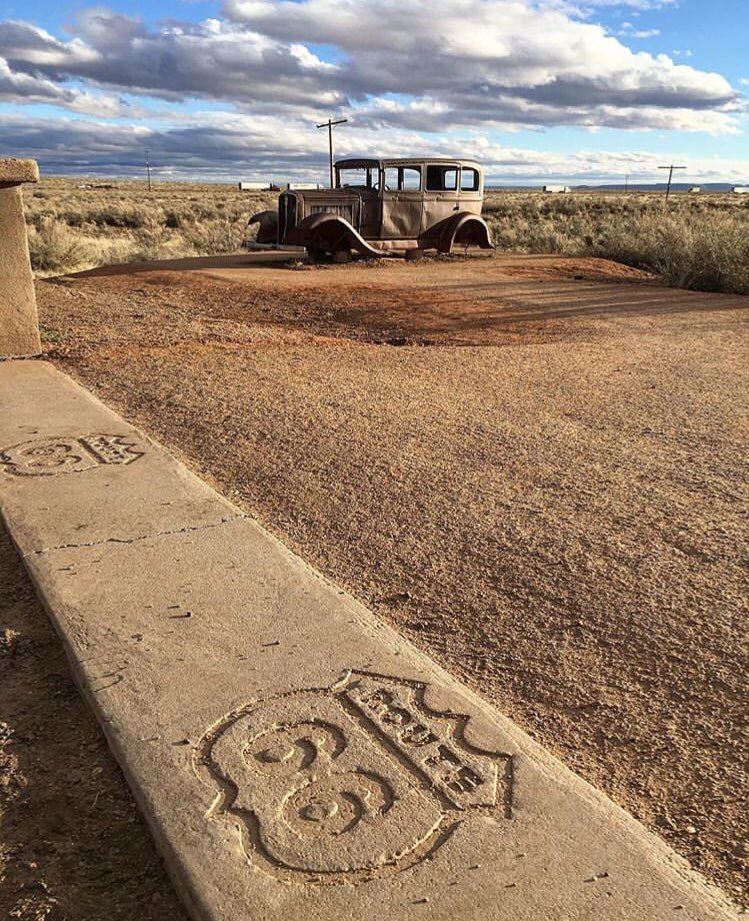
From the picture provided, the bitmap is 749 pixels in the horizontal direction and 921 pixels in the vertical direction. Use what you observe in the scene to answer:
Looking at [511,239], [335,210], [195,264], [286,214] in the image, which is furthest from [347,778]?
[511,239]

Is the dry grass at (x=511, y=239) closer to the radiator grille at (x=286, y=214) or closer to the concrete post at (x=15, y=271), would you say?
the radiator grille at (x=286, y=214)

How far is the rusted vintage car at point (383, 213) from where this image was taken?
62.8ft

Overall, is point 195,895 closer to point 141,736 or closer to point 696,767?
point 141,736

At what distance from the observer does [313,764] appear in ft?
7.41

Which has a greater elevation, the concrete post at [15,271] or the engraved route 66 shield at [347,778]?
the concrete post at [15,271]

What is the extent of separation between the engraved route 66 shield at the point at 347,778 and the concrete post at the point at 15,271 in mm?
6115

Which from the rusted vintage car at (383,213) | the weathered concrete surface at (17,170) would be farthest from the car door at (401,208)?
the weathered concrete surface at (17,170)

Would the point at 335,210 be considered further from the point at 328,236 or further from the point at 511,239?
the point at 511,239

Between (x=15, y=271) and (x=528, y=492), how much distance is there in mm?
5220

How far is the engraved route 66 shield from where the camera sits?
1.96m

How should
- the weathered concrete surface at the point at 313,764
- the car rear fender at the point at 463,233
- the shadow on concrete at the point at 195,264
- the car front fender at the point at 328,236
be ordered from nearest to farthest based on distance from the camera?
1. the weathered concrete surface at the point at 313,764
2. the shadow on concrete at the point at 195,264
3. the car front fender at the point at 328,236
4. the car rear fender at the point at 463,233

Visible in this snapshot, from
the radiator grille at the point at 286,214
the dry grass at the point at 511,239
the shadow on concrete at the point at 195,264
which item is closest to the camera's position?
the dry grass at the point at 511,239

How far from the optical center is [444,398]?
21.8ft

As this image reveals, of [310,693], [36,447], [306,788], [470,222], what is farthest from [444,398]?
[470,222]
